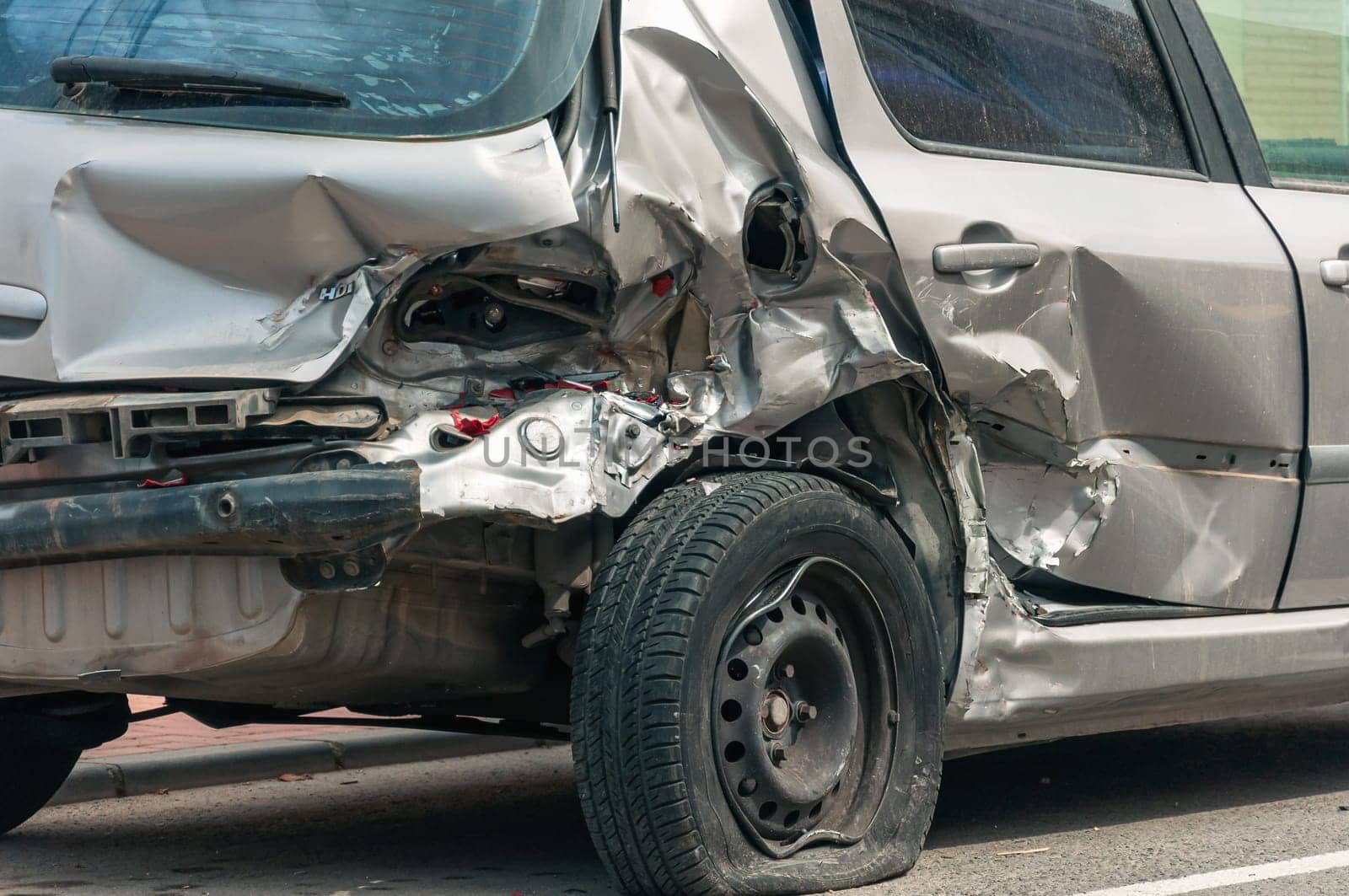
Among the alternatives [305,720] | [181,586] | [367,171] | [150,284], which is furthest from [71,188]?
[305,720]

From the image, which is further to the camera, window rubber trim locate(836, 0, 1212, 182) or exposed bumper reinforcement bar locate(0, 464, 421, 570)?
window rubber trim locate(836, 0, 1212, 182)

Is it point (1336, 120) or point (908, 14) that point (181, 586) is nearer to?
point (908, 14)

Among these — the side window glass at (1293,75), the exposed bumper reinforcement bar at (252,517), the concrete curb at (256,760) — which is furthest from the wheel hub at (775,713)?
the concrete curb at (256,760)

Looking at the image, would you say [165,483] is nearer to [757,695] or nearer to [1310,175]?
[757,695]

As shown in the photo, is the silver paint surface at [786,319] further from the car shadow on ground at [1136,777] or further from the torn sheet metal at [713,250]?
the car shadow on ground at [1136,777]

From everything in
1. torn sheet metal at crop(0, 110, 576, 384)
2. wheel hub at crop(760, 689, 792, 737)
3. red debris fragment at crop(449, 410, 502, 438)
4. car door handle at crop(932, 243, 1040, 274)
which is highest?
torn sheet metal at crop(0, 110, 576, 384)

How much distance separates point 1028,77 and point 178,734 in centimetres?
398

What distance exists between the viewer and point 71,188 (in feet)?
9.88

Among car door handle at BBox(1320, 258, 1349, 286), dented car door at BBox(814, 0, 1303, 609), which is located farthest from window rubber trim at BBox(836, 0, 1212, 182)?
car door handle at BBox(1320, 258, 1349, 286)

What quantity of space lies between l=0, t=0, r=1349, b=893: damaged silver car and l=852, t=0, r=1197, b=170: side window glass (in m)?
0.01

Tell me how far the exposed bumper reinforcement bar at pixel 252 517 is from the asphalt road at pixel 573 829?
3.33 ft

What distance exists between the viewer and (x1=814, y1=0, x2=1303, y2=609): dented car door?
3734 millimetres

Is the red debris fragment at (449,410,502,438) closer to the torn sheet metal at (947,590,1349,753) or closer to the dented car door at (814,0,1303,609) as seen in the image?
the dented car door at (814,0,1303,609)

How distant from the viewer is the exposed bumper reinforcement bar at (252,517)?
2.81m
